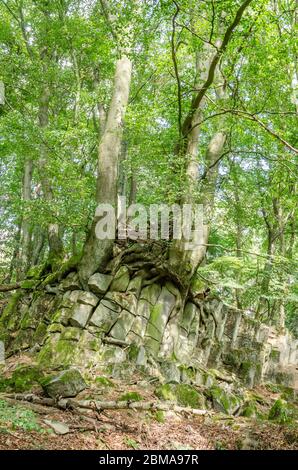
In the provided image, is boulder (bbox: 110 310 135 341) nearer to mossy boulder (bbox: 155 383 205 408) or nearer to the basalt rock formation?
the basalt rock formation

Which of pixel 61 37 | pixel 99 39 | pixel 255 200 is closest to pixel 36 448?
pixel 255 200

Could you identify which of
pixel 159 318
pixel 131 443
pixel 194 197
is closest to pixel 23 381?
pixel 131 443

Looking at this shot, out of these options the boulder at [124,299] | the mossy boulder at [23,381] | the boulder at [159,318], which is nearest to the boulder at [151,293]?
the boulder at [159,318]

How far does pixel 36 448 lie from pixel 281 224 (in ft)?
48.6

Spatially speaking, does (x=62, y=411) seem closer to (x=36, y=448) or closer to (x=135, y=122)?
(x=36, y=448)

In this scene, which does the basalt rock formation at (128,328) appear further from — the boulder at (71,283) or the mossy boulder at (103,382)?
the mossy boulder at (103,382)

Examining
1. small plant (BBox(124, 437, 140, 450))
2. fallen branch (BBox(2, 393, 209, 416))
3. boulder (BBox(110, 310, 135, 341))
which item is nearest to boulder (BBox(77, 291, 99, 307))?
boulder (BBox(110, 310, 135, 341))

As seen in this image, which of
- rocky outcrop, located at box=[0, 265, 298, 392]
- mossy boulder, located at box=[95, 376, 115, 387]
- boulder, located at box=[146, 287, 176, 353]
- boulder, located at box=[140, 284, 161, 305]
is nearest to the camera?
mossy boulder, located at box=[95, 376, 115, 387]

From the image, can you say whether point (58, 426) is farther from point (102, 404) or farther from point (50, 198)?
point (50, 198)

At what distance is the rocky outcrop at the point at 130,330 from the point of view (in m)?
8.26

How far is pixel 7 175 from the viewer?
20.7 meters

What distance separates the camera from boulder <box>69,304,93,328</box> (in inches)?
335

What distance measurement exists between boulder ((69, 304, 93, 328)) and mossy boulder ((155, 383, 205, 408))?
2.39 m

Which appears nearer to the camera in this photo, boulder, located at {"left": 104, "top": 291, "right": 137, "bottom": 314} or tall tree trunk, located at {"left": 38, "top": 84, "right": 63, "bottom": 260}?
boulder, located at {"left": 104, "top": 291, "right": 137, "bottom": 314}
